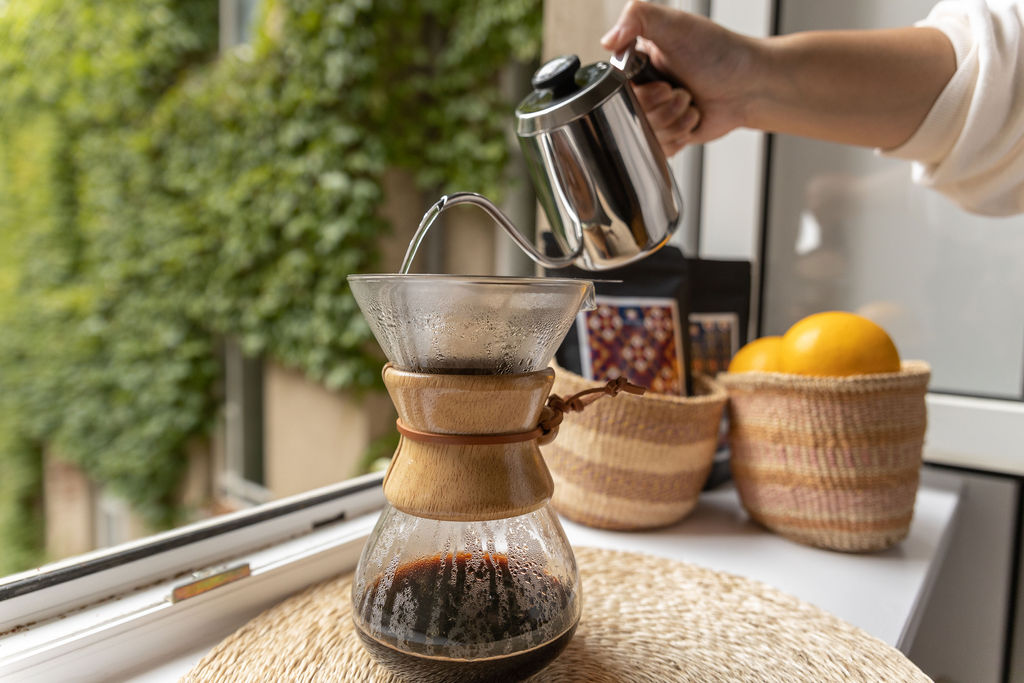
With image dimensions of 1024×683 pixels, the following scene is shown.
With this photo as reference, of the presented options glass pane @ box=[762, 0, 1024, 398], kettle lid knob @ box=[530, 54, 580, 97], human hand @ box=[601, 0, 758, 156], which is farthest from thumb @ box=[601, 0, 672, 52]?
glass pane @ box=[762, 0, 1024, 398]

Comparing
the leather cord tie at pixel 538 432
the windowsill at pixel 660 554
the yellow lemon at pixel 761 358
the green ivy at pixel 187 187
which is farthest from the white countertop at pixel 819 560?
the green ivy at pixel 187 187

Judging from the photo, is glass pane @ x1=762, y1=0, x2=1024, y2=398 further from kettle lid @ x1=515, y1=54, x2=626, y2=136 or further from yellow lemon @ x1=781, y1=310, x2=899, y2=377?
kettle lid @ x1=515, y1=54, x2=626, y2=136

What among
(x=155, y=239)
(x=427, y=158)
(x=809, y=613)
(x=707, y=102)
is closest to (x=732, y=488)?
(x=809, y=613)

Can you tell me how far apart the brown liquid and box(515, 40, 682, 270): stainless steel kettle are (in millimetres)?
225

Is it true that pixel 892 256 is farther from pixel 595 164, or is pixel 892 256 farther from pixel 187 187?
pixel 187 187

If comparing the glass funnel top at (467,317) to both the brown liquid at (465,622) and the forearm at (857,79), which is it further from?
the forearm at (857,79)

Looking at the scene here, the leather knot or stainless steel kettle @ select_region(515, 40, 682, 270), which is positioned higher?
stainless steel kettle @ select_region(515, 40, 682, 270)

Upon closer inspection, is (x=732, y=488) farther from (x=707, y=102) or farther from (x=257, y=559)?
(x=257, y=559)

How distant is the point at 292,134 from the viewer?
2174 millimetres

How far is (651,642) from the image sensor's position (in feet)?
1.50

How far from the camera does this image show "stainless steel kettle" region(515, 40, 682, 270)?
1.63 ft

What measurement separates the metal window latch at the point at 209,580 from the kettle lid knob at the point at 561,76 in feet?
1.39

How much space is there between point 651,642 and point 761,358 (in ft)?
1.14

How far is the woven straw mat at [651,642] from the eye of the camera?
0.41 m
